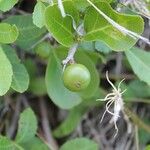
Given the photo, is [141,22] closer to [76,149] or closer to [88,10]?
[88,10]

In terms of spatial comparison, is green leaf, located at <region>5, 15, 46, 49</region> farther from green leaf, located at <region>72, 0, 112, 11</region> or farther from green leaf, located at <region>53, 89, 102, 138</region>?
green leaf, located at <region>53, 89, 102, 138</region>

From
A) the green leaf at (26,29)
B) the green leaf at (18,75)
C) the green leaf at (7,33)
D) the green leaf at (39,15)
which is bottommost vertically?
the green leaf at (18,75)

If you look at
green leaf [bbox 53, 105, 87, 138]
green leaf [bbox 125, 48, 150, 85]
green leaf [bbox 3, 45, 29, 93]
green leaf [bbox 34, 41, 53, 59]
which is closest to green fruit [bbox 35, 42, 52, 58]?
green leaf [bbox 34, 41, 53, 59]

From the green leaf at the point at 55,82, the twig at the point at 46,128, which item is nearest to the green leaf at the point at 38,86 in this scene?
the twig at the point at 46,128

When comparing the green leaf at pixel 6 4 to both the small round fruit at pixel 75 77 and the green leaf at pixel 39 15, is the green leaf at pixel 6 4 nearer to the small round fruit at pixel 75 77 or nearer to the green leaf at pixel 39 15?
the green leaf at pixel 39 15

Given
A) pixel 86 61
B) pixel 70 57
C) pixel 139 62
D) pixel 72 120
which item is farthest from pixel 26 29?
pixel 72 120

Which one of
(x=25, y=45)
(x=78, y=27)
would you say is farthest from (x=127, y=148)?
(x=78, y=27)
